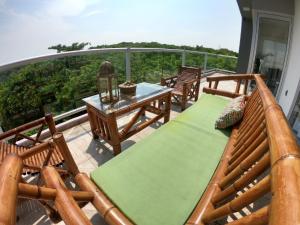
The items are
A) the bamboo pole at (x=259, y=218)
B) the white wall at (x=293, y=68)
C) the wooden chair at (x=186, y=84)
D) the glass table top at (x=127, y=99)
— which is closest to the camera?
the bamboo pole at (x=259, y=218)

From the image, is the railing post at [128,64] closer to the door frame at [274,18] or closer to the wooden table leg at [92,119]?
the wooden table leg at [92,119]

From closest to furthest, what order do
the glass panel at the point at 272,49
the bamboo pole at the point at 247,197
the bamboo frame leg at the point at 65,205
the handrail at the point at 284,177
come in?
the handrail at the point at 284,177 → the bamboo pole at the point at 247,197 → the bamboo frame leg at the point at 65,205 → the glass panel at the point at 272,49

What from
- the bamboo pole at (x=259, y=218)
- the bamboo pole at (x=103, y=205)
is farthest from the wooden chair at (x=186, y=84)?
the bamboo pole at (x=259, y=218)

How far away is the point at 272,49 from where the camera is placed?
4.84m

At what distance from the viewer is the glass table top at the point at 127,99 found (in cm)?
240

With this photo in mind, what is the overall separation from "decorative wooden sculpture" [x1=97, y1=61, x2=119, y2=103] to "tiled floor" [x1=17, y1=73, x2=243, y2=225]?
74 cm

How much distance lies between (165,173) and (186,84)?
2563 mm

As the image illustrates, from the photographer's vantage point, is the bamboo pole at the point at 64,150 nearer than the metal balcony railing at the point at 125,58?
Yes

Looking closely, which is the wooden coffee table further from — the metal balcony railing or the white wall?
the white wall

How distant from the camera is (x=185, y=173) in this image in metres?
1.55

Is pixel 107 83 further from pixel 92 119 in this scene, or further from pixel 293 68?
pixel 293 68

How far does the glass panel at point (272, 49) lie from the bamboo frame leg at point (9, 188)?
559 cm

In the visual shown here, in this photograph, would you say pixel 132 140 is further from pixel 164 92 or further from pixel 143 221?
pixel 143 221

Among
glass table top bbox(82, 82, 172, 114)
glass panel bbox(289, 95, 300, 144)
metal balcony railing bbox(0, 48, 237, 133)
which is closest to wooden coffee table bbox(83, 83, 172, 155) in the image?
glass table top bbox(82, 82, 172, 114)
